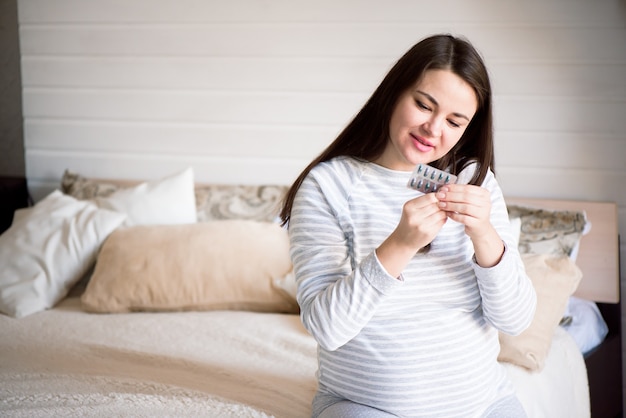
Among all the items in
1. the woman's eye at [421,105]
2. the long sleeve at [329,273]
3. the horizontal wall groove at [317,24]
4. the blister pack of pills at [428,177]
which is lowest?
the long sleeve at [329,273]

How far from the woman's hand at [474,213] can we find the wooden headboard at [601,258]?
1.38 metres

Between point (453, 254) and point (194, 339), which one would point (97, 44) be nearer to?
point (194, 339)

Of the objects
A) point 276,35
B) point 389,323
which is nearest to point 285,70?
point 276,35

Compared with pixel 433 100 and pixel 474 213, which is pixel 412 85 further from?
pixel 474 213

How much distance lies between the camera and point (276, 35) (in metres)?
3.02

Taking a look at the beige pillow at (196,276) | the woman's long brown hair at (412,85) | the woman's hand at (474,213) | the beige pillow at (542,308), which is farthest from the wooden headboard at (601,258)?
the woman's hand at (474,213)

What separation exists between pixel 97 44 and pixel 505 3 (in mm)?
1643

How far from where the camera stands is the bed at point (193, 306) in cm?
183

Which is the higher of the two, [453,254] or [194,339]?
[453,254]

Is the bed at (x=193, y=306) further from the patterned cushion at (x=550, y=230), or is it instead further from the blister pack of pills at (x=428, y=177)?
the blister pack of pills at (x=428, y=177)

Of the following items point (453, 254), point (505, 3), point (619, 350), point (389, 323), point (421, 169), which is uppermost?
point (505, 3)

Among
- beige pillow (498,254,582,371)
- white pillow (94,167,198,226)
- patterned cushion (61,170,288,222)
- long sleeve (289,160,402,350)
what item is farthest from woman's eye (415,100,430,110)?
white pillow (94,167,198,226)

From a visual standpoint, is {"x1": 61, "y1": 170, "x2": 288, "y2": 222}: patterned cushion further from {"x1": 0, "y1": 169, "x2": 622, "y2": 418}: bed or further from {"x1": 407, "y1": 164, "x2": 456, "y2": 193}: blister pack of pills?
{"x1": 407, "y1": 164, "x2": 456, "y2": 193}: blister pack of pills

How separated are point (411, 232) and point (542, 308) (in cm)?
99
